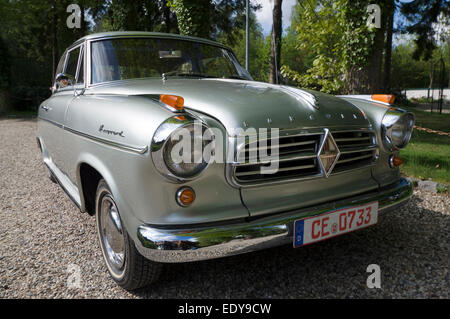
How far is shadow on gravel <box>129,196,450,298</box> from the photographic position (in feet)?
7.27

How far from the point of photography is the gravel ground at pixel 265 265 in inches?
88.4

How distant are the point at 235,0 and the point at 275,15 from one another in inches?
333

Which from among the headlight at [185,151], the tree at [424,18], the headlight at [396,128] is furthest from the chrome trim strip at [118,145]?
the tree at [424,18]

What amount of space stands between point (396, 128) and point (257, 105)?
109cm

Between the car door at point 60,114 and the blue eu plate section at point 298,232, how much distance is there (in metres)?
2.03

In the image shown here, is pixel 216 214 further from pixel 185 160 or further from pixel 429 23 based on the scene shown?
pixel 429 23

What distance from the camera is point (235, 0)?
18.5 m

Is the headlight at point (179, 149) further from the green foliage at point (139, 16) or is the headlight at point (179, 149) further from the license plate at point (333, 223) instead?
the green foliage at point (139, 16)

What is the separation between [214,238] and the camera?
1816 mm

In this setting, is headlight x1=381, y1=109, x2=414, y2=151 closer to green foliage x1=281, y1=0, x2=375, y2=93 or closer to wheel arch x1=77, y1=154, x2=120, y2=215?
wheel arch x1=77, y1=154, x2=120, y2=215

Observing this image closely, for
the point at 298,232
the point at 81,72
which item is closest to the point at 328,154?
the point at 298,232

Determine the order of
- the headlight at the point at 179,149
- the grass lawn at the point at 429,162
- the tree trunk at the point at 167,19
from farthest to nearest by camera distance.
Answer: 1. the tree trunk at the point at 167,19
2. the grass lawn at the point at 429,162
3. the headlight at the point at 179,149

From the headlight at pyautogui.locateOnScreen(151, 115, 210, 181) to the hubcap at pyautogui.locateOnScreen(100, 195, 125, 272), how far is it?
65 cm

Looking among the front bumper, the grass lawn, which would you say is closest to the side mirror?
the front bumper
